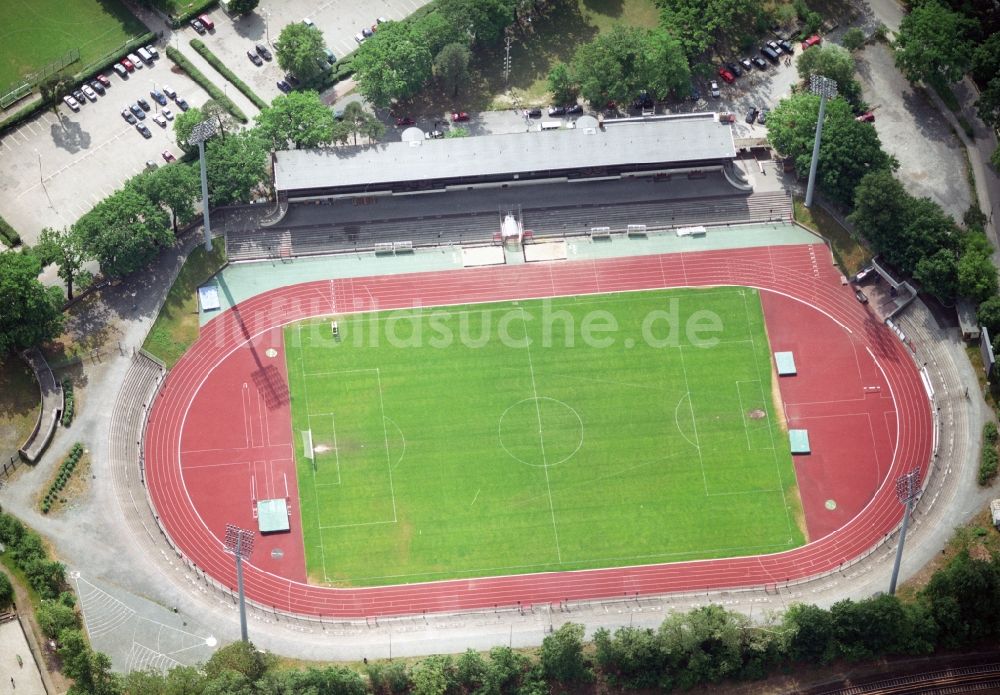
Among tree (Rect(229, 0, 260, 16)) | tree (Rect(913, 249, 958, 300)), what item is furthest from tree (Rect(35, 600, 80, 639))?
tree (Rect(913, 249, 958, 300))

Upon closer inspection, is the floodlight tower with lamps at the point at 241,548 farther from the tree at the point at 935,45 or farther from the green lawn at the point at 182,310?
the tree at the point at 935,45

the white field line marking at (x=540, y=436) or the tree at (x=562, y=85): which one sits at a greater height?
the tree at (x=562, y=85)

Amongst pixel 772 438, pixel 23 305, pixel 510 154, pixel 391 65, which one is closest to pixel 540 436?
pixel 772 438

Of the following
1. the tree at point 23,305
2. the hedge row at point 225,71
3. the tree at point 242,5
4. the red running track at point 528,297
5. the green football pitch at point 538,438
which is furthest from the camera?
the tree at point 242,5

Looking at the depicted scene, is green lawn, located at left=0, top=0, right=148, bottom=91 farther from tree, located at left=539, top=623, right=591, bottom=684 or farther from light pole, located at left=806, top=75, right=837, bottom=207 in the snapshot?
tree, located at left=539, top=623, right=591, bottom=684

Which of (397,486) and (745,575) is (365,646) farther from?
(745,575)

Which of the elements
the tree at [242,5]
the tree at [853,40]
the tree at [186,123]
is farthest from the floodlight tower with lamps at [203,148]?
the tree at [853,40]

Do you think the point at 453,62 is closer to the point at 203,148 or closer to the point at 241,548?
the point at 203,148
